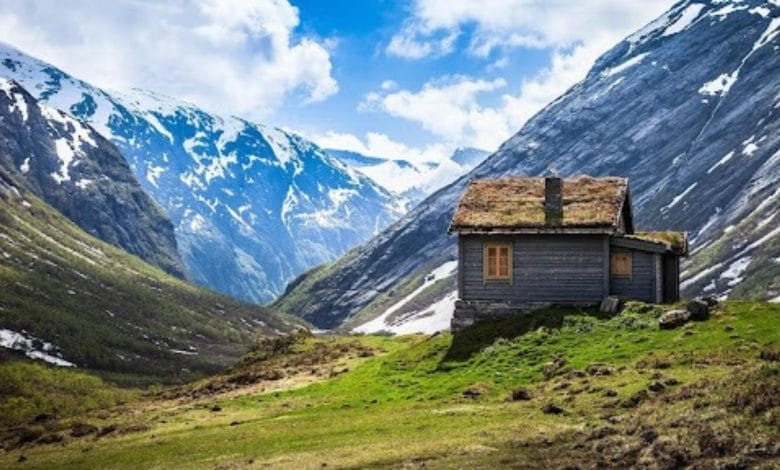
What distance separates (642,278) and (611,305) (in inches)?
183

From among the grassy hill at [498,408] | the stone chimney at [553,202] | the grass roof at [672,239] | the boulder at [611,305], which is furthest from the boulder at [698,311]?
the grass roof at [672,239]

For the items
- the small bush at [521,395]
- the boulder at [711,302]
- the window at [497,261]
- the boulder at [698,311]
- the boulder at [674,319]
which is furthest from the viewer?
the window at [497,261]

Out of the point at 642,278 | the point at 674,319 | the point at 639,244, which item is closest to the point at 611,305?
the point at 642,278

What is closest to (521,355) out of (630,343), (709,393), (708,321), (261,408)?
(630,343)

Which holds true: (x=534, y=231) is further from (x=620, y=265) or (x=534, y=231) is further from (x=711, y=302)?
(x=711, y=302)

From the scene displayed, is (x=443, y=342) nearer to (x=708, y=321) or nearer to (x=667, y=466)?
(x=708, y=321)

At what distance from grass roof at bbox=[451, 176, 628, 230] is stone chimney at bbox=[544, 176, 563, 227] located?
1.02ft

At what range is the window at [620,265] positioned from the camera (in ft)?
172

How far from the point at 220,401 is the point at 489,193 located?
22.7 metres

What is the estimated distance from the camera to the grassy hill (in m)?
24.1

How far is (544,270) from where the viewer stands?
53094 mm

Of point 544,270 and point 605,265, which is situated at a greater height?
point 605,265

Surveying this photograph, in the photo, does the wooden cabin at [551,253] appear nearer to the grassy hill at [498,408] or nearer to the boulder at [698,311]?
the grassy hill at [498,408]

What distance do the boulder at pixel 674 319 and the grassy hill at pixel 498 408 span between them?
481 mm
